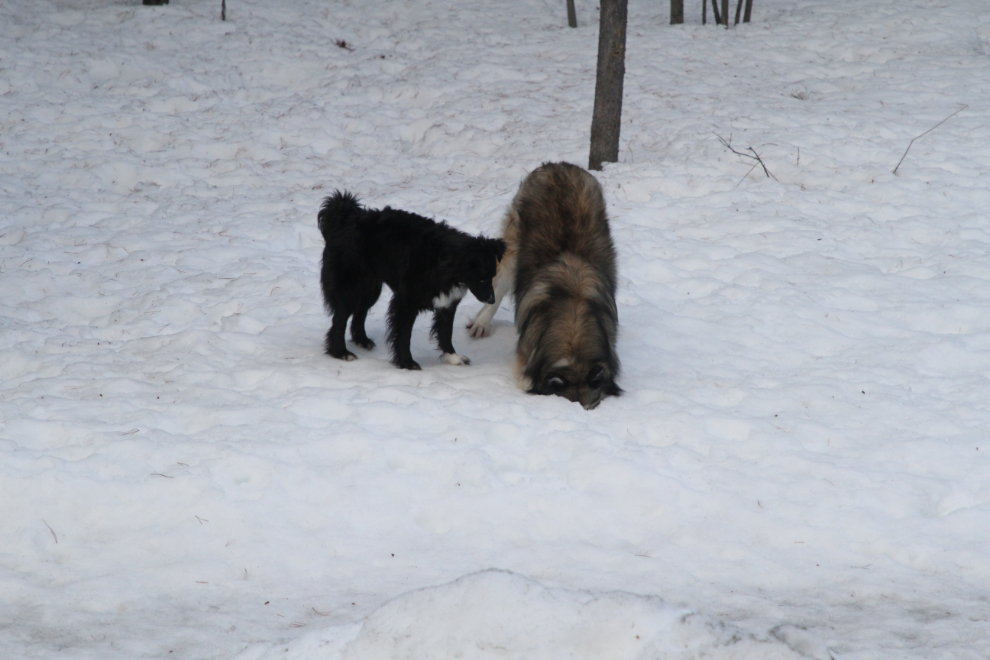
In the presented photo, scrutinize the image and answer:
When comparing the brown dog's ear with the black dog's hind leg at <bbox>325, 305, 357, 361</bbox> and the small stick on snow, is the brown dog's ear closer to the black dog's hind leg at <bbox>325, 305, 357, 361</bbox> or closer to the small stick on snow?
the black dog's hind leg at <bbox>325, 305, 357, 361</bbox>

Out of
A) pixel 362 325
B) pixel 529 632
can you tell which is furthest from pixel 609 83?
pixel 529 632

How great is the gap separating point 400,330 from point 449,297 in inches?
18.9

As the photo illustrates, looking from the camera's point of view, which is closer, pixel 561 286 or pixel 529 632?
pixel 529 632

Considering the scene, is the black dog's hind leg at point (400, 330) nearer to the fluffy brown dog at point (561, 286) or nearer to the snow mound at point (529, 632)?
the fluffy brown dog at point (561, 286)

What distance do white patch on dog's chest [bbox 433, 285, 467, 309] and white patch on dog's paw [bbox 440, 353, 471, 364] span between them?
48 cm

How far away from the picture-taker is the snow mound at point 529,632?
2467 millimetres

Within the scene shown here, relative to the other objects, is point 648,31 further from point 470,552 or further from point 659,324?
point 470,552

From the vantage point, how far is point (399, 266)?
223 inches

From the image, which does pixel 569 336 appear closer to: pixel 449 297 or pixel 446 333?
pixel 449 297

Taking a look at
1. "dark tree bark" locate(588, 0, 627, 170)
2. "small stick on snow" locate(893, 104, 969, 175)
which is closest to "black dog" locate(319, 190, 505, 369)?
"dark tree bark" locate(588, 0, 627, 170)

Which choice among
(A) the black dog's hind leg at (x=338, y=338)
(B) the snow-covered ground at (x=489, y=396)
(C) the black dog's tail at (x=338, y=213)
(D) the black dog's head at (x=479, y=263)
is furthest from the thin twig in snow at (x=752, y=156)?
(A) the black dog's hind leg at (x=338, y=338)

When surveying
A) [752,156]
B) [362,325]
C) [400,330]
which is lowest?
[362,325]

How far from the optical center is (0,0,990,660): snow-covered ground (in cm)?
337

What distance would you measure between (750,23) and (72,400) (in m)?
15.9
